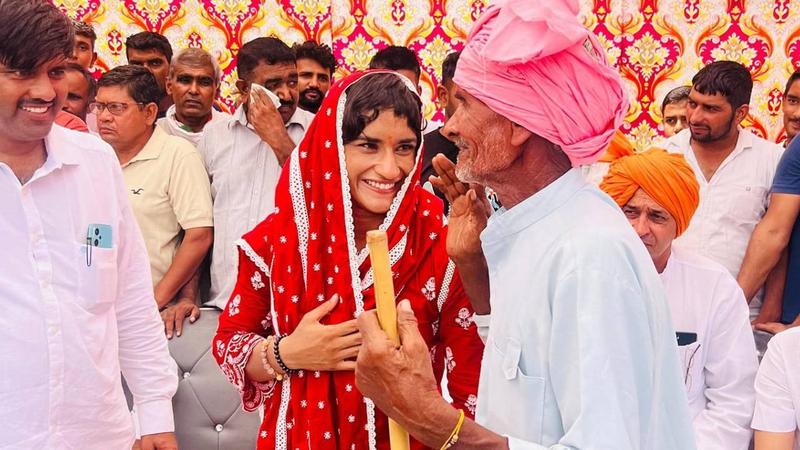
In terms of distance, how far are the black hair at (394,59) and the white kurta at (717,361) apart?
2336 millimetres

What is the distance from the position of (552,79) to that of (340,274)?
0.82 m

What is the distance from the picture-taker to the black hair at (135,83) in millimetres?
3908

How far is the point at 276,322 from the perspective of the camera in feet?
7.09

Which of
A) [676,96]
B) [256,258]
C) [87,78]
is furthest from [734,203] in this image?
[87,78]

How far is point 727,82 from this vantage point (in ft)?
14.2

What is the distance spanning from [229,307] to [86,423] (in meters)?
0.40

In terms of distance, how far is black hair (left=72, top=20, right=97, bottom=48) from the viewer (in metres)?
4.73

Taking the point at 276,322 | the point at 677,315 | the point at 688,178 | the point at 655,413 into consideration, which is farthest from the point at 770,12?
the point at 655,413

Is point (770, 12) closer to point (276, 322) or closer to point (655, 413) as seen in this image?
point (276, 322)

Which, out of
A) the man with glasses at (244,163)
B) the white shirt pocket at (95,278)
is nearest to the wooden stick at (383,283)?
the white shirt pocket at (95,278)

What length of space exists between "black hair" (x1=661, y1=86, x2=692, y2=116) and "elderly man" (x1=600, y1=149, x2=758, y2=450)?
2.28 metres

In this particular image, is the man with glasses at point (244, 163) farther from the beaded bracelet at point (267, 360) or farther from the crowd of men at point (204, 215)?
the beaded bracelet at point (267, 360)

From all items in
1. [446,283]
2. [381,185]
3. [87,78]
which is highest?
[87,78]

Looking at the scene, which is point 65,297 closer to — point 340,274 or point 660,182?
point 340,274
